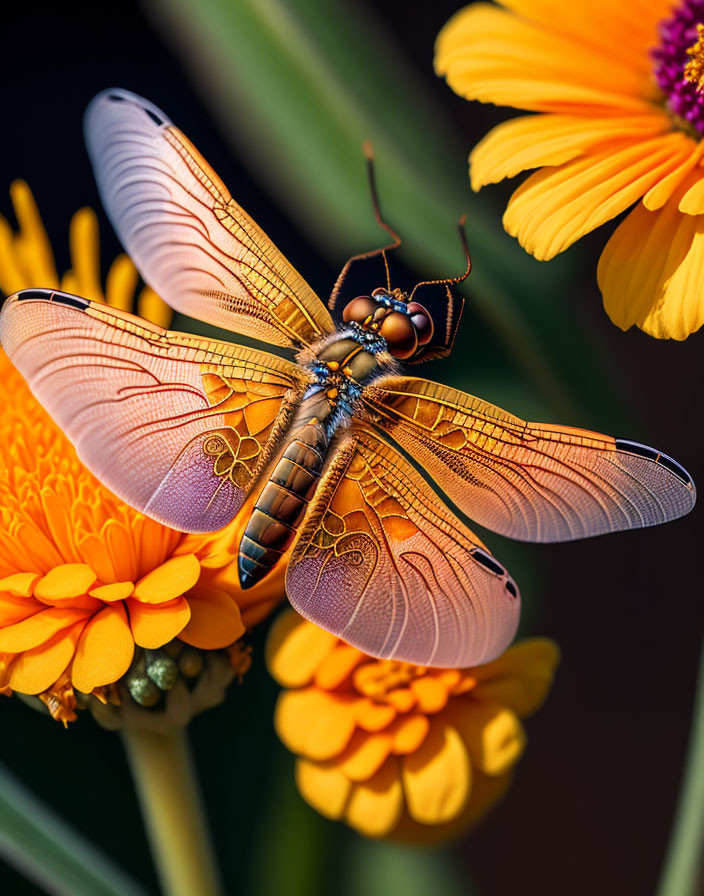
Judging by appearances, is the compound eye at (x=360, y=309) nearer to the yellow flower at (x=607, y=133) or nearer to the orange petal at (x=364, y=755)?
the yellow flower at (x=607, y=133)

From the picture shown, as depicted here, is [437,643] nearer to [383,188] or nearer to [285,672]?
[285,672]

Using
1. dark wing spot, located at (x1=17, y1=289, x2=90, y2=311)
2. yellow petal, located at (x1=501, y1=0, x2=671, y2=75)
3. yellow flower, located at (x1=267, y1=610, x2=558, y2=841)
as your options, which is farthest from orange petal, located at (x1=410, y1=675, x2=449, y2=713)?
yellow petal, located at (x1=501, y1=0, x2=671, y2=75)

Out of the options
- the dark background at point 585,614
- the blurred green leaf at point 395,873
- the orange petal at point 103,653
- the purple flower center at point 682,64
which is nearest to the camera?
the orange petal at point 103,653

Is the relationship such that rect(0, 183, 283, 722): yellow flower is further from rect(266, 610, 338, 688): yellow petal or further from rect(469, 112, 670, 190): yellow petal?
rect(469, 112, 670, 190): yellow petal

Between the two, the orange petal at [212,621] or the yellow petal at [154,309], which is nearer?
the orange petal at [212,621]

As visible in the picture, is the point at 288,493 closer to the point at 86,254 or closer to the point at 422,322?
the point at 422,322

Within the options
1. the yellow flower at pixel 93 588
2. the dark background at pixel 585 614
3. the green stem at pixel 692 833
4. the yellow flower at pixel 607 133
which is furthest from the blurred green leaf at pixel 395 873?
the yellow flower at pixel 607 133
